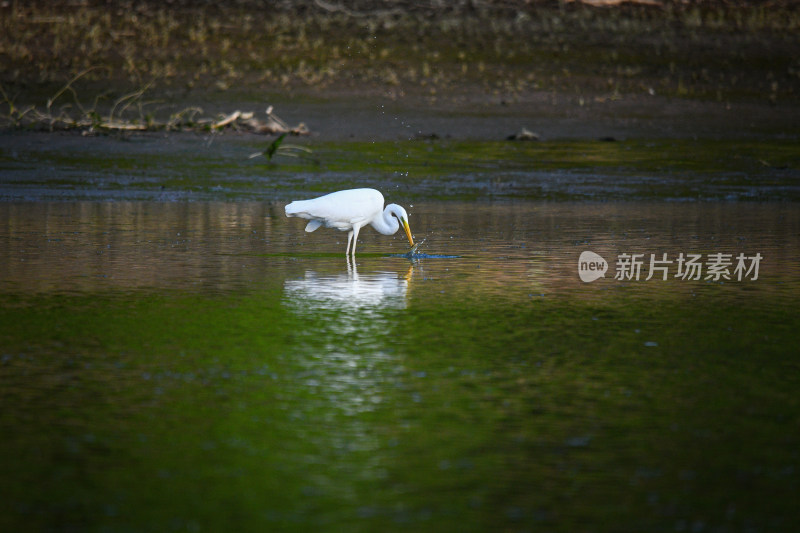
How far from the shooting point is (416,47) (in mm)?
41688

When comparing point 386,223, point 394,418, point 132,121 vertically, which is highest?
point 132,121

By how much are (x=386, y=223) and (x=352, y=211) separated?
65 cm

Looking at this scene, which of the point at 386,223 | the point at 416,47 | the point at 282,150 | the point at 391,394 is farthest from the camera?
the point at 416,47

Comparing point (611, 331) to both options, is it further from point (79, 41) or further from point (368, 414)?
point (79, 41)

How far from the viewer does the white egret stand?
47.5 ft

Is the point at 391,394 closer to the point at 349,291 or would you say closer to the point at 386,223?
the point at 349,291

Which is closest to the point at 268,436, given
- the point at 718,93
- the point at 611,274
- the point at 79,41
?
the point at 611,274

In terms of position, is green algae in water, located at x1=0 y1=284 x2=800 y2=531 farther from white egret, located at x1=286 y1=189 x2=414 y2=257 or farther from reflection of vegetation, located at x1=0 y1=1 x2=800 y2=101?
reflection of vegetation, located at x1=0 y1=1 x2=800 y2=101

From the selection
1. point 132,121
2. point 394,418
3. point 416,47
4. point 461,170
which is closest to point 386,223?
point 394,418

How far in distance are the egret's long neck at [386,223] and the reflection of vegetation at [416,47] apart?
20.4m

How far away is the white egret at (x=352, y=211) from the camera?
14.5 metres

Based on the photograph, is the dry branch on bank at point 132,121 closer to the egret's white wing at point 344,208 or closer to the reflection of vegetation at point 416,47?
the reflection of vegetation at point 416,47

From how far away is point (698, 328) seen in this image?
32.1 feet

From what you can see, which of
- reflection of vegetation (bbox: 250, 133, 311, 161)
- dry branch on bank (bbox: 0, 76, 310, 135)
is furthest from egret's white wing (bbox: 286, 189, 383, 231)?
dry branch on bank (bbox: 0, 76, 310, 135)
